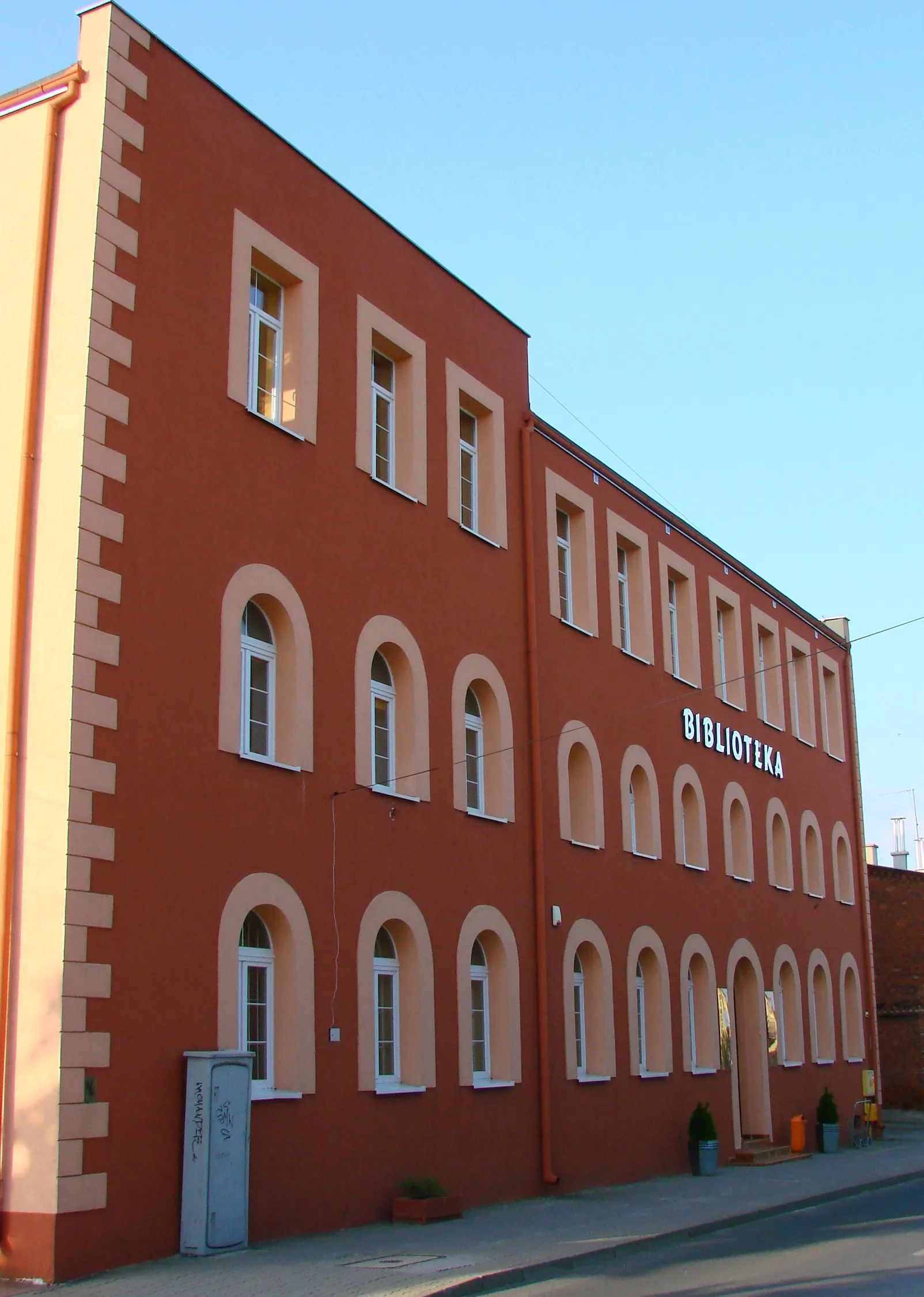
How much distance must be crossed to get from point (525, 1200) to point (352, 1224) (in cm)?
370

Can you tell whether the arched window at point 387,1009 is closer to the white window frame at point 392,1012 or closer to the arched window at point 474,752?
the white window frame at point 392,1012

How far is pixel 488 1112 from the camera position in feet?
59.8

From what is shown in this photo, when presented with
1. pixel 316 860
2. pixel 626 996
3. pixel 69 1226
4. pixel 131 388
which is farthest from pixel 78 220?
pixel 626 996

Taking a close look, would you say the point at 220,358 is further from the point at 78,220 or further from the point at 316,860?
the point at 316,860

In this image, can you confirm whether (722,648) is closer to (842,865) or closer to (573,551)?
(573,551)

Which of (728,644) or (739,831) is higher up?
(728,644)

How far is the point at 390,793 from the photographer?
56.2ft

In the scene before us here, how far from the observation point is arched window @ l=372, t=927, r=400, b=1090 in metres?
16.9

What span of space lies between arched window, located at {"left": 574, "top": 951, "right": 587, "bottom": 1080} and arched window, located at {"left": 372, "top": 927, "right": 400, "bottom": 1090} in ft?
15.0

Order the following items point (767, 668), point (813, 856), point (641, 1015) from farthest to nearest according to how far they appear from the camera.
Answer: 1. point (813, 856)
2. point (767, 668)
3. point (641, 1015)

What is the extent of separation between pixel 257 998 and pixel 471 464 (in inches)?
335

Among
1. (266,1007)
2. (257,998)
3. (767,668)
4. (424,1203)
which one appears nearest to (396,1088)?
(424,1203)

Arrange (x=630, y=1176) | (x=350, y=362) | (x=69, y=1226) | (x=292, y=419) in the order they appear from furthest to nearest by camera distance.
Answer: (x=630, y=1176), (x=350, y=362), (x=292, y=419), (x=69, y=1226)

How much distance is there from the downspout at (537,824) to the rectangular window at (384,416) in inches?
119
